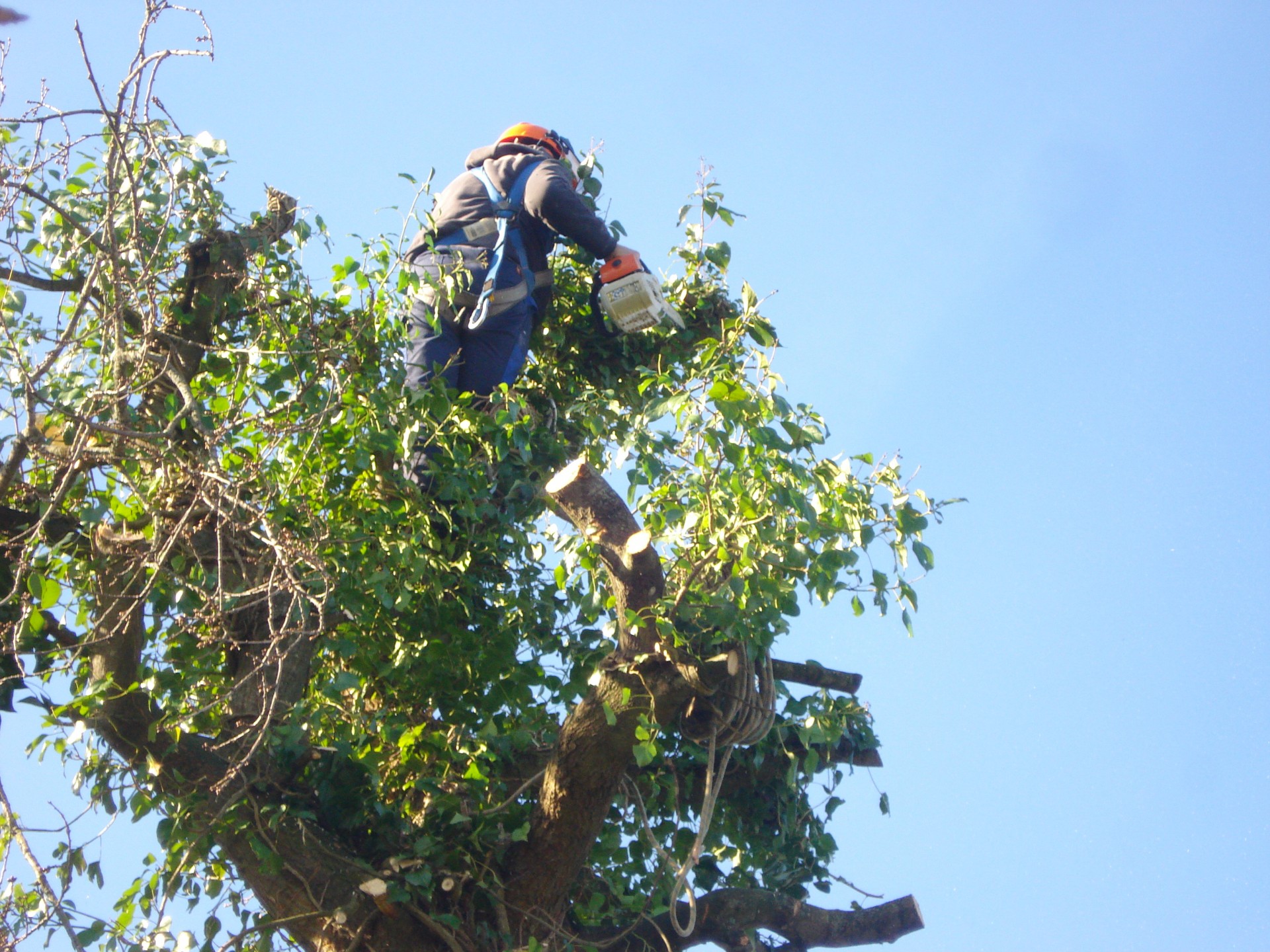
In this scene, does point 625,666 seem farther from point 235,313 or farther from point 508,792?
point 235,313

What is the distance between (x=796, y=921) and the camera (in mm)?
3996

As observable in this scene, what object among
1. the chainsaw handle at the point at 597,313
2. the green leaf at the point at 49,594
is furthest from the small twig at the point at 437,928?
the chainsaw handle at the point at 597,313

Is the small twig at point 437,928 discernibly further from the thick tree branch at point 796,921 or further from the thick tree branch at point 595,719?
the thick tree branch at point 796,921

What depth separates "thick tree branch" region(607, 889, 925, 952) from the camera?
393 centimetres

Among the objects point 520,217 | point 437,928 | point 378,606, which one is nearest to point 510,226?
point 520,217

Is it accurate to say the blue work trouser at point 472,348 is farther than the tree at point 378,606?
Yes

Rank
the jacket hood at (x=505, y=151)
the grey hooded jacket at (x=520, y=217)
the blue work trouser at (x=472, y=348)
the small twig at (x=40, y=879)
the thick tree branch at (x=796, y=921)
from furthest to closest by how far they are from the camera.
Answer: the jacket hood at (x=505, y=151) < the grey hooded jacket at (x=520, y=217) < the blue work trouser at (x=472, y=348) < the thick tree branch at (x=796, y=921) < the small twig at (x=40, y=879)

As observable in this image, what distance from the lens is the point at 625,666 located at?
10.8ft

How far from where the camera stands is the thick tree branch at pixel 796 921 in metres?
3.93

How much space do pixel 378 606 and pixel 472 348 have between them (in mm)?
970

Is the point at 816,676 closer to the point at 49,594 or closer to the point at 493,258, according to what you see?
the point at 493,258

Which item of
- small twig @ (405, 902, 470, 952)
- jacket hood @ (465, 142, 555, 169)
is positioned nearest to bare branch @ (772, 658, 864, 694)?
small twig @ (405, 902, 470, 952)

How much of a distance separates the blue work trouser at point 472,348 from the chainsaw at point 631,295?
0.28 m

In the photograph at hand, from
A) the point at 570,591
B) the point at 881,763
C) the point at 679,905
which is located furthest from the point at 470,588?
the point at 881,763
